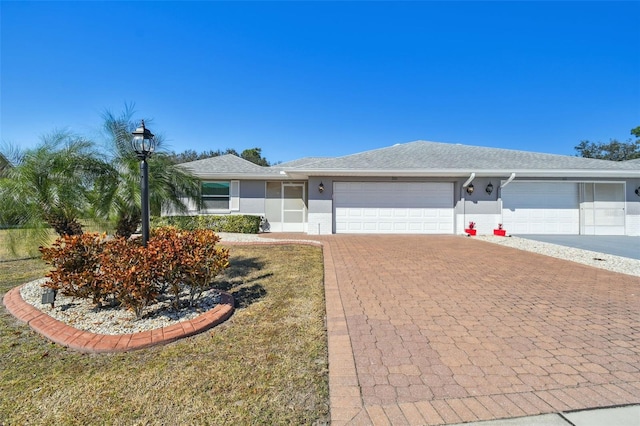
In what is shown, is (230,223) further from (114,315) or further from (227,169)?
(114,315)

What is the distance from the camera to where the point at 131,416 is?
194 cm

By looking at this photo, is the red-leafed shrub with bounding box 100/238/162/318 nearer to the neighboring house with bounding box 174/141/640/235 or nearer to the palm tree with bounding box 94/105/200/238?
the palm tree with bounding box 94/105/200/238

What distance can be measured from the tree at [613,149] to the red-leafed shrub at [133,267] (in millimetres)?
49349

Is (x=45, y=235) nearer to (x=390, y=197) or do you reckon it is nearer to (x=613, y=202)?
(x=390, y=197)

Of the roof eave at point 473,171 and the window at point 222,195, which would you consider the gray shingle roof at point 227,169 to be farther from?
the roof eave at point 473,171

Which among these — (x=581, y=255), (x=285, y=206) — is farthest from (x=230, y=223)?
(x=581, y=255)

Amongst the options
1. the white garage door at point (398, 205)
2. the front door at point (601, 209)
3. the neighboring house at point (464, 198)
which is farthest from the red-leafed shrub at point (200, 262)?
the front door at point (601, 209)

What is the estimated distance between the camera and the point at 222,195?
1372cm

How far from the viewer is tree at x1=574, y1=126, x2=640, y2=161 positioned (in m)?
34.3

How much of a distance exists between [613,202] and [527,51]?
7863 millimetres

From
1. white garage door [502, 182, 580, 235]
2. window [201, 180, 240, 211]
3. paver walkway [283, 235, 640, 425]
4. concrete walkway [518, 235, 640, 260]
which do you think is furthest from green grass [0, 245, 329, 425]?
white garage door [502, 182, 580, 235]

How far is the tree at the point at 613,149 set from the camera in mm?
34281

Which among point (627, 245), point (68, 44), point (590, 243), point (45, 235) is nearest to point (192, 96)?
point (68, 44)

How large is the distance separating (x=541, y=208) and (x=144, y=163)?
1540 centimetres
